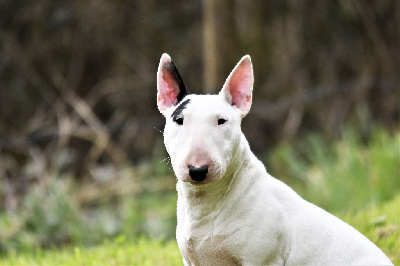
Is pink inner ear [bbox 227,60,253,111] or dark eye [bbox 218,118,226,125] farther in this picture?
pink inner ear [bbox 227,60,253,111]

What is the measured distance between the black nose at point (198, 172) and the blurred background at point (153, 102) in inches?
196

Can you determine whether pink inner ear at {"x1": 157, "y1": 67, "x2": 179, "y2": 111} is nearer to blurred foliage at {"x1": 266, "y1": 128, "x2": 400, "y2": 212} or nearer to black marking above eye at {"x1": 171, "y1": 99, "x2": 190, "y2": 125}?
black marking above eye at {"x1": 171, "y1": 99, "x2": 190, "y2": 125}

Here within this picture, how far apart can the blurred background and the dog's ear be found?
15.6ft

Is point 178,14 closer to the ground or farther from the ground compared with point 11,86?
farther from the ground

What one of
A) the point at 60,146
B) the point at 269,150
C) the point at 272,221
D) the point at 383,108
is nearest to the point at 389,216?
the point at 272,221

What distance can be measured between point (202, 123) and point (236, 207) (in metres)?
0.49

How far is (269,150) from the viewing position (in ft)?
35.1

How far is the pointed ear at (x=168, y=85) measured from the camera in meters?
3.51

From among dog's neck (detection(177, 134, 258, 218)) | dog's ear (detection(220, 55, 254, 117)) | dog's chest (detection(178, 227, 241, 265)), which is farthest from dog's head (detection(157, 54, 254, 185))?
dog's chest (detection(178, 227, 241, 265))

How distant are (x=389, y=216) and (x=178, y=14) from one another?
10743 millimetres

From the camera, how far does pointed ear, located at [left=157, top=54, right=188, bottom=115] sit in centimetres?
351

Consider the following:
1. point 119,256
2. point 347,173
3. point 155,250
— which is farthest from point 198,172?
point 347,173

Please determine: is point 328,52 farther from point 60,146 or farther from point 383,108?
point 60,146

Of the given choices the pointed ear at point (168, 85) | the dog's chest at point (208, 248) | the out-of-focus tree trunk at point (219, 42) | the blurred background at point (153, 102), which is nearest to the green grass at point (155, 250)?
the dog's chest at point (208, 248)
